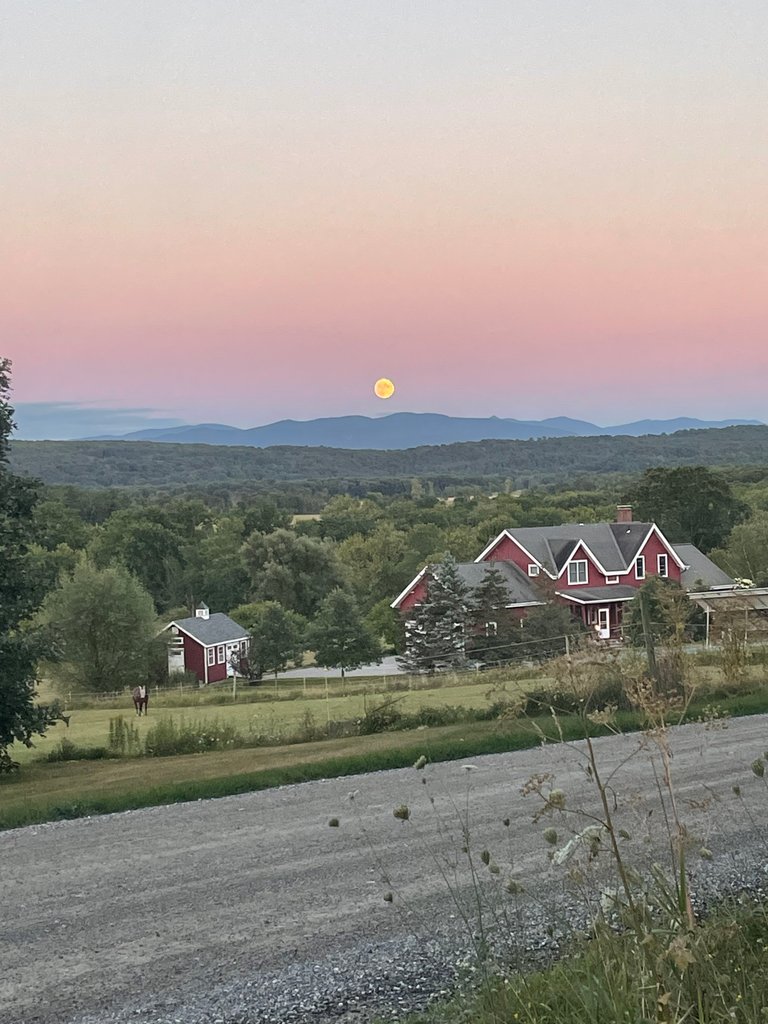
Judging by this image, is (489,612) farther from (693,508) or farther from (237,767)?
(693,508)

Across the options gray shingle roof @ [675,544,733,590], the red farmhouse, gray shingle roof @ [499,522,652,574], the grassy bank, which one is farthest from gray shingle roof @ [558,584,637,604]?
the grassy bank

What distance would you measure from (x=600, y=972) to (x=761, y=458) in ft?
580

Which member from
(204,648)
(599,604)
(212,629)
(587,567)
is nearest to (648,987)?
(599,604)

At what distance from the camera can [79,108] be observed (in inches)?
929

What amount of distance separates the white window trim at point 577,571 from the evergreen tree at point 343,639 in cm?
932

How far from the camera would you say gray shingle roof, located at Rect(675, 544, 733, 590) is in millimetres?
49438

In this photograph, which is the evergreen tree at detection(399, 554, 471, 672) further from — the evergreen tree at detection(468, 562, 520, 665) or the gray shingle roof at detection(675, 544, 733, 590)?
the gray shingle roof at detection(675, 544, 733, 590)

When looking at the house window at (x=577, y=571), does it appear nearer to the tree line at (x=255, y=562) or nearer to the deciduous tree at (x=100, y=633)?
the tree line at (x=255, y=562)

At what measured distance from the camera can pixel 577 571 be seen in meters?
47.2

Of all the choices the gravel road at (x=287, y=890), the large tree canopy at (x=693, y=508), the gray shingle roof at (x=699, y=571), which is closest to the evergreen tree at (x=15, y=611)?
the gravel road at (x=287, y=890)

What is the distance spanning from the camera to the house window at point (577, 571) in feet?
154

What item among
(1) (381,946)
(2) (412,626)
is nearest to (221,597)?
(2) (412,626)

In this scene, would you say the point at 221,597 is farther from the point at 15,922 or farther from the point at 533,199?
the point at 15,922

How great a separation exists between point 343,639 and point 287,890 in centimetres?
3699
